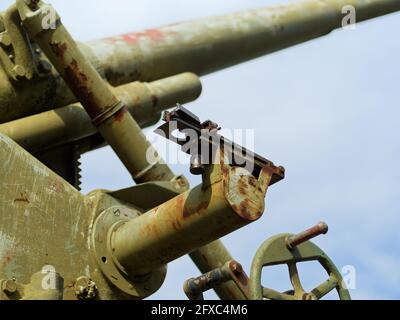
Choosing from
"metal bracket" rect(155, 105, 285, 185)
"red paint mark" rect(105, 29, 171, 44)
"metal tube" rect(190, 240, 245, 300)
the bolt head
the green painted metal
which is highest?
"red paint mark" rect(105, 29, 171, 44)

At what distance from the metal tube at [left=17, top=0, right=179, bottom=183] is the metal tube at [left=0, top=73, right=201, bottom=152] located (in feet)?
0.60

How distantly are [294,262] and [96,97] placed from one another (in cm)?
142

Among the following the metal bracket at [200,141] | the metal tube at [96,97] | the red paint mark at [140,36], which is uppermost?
the red paint mark at [140,36]

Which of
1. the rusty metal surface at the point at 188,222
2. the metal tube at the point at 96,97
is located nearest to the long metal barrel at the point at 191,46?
the metal tube at the point at 96,97

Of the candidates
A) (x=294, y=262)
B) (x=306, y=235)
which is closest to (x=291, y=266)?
(x=294, y=262)

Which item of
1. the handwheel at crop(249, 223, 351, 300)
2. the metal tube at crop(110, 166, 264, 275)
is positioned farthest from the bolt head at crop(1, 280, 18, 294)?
the handwheel at crop(249, 223, 351, 300)

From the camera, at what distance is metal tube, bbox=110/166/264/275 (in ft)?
17.9

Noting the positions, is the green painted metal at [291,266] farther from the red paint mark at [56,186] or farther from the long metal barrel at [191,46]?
the long metal barrel at [191,46]

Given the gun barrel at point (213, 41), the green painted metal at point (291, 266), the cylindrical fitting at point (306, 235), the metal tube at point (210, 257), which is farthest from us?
the gun barrel at point (213, 41)

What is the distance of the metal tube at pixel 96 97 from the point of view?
6.46 meters

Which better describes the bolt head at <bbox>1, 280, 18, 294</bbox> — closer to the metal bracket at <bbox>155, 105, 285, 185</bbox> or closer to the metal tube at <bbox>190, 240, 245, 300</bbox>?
the metal bracket at <bbox>155, 105, 285, 185</bbox>

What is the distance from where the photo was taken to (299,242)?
6.08 metres

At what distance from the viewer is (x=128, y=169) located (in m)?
6.78

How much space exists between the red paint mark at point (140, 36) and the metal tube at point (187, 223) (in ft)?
5.84
